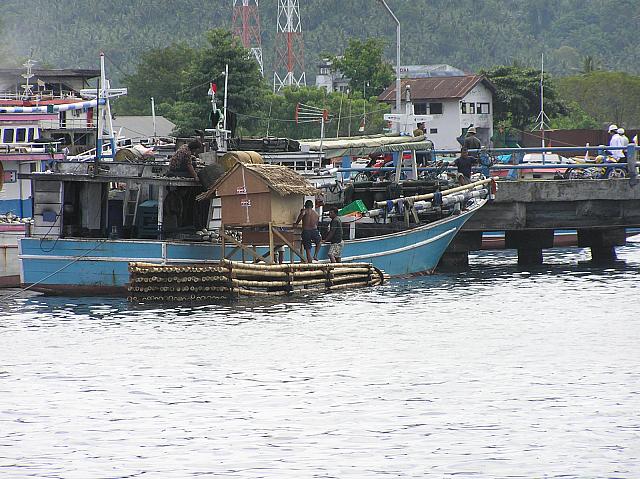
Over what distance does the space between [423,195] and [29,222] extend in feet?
39.7

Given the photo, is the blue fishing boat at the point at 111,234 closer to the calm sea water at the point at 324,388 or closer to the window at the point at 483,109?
the calm sea water at the point at 324,388

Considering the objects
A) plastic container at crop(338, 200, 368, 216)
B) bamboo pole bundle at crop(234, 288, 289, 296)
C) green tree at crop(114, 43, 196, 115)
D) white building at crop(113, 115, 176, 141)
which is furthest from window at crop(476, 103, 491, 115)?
bamboo pole bundle at crop(234, 288, 289, 296)

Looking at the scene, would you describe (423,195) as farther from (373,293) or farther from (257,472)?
(257,472)

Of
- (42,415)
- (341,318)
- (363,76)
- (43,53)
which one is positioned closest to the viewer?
(42,415)

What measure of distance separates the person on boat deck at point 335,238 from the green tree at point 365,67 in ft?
224

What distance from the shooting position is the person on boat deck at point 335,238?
33.7 metres

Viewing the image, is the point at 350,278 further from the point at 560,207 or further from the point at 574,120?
the point at 574,120

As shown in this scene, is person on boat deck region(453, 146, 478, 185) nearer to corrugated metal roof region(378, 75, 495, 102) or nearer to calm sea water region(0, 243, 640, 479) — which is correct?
calm sea water region(0, 243, 640, 479)

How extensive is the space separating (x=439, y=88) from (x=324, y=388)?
7933 centimetres

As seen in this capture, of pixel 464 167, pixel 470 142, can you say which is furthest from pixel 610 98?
pixel 464 167

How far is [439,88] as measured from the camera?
9881 centimetres

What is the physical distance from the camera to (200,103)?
76.6m

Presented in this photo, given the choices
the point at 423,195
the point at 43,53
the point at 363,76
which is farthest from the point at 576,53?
the point at 423,195

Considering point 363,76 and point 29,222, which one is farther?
point 363,76
